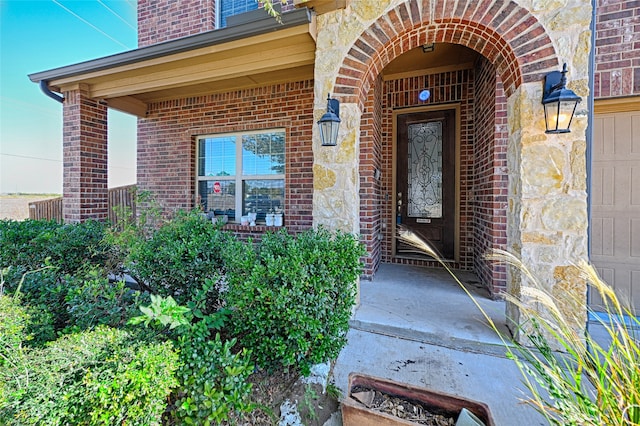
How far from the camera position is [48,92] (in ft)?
14.3

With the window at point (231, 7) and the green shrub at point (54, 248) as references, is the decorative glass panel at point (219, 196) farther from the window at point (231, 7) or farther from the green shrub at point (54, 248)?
the window at point (231, 7)

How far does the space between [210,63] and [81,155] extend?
2507 mm

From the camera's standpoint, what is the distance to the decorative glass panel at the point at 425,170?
15.1 feet

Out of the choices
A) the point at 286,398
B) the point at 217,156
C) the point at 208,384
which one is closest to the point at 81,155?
the point at 217,156

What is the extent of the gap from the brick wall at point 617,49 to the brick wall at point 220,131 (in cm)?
328

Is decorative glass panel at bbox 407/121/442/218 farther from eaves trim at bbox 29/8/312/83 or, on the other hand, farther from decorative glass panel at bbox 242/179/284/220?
eaves trim at bbox 29/8/312/83

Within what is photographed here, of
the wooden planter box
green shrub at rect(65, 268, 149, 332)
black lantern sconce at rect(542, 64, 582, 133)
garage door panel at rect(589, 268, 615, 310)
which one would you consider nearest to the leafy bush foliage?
green shrub at rect(65, 268, 149, 332)

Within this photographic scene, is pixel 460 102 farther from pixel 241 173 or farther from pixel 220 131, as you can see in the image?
pixel 220 131

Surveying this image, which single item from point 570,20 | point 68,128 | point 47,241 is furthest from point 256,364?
point 68,128

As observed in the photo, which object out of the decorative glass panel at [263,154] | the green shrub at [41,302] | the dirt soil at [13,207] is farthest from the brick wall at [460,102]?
the dirt soil at [13,207]

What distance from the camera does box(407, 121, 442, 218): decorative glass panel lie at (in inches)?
181

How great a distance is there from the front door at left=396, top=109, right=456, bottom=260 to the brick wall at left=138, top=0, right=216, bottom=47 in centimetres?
415

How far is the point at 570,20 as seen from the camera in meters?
2.16

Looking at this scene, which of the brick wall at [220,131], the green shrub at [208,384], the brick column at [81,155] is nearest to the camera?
the green shrub at [208,384]
